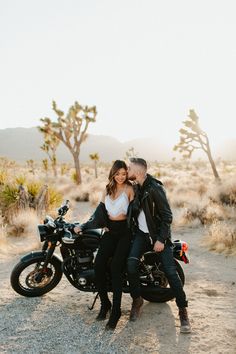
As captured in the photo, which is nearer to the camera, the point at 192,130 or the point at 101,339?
the point at 101,339

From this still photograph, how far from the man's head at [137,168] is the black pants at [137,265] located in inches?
25.4

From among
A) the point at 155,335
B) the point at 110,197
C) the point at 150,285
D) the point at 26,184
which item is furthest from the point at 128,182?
the point at 26,184

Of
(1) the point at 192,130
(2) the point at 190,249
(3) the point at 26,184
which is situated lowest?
(2) the point at 190,249

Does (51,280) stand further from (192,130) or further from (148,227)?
(192,130)

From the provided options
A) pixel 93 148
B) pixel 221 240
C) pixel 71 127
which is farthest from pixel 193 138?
pixel 93 148

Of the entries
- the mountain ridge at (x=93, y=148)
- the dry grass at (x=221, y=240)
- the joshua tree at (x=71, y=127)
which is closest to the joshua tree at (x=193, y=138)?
the joshua tree at (x=71, y=127)

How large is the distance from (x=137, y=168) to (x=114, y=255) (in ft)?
3.25

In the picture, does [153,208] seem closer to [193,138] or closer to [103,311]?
[103,311]

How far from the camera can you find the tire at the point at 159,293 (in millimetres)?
4566

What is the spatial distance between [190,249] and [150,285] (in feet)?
11.9

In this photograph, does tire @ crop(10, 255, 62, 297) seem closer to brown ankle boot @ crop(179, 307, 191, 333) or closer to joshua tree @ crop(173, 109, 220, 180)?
brown ankle boot @ crop(179, 307, 191, 333)

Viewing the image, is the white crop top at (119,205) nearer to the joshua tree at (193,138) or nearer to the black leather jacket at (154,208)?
the black leather jacket at (154,208)

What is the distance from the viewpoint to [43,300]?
16.2 ft

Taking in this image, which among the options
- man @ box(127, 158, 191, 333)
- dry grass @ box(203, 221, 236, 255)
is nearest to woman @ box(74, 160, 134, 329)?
man @ box(127, 158, 191, 333)
